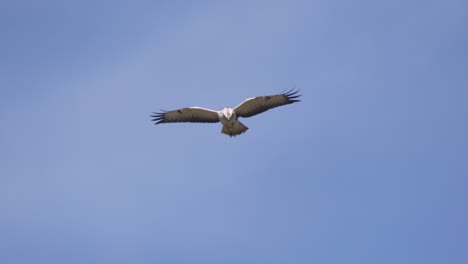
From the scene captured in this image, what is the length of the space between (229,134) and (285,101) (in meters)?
1.73

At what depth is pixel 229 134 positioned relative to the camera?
28250mm

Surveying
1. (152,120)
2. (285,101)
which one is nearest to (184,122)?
(152,120)

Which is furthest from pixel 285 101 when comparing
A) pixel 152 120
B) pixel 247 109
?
pixel 152 120

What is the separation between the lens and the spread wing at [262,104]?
28.4 meters

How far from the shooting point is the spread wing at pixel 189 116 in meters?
28.7

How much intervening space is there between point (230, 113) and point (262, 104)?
3.18 ft

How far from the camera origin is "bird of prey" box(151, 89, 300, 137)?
92.5ft

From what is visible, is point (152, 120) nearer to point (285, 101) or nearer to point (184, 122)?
point (184, 122)

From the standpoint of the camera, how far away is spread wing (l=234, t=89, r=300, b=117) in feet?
93.0

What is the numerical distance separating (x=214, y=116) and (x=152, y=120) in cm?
172

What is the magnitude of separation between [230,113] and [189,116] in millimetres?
1499

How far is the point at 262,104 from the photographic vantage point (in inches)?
1125

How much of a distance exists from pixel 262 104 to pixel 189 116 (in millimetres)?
1996

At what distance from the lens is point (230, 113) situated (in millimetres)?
28109
